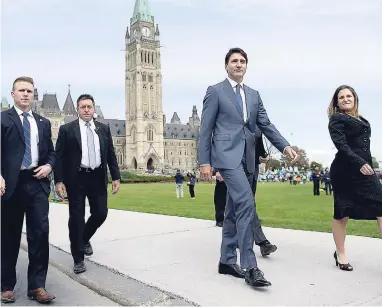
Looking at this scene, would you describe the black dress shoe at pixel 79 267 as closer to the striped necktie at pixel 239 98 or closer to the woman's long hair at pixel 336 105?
the striped necktie at pixel 239 98

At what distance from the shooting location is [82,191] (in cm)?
559

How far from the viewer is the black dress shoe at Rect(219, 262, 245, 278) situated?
468cm

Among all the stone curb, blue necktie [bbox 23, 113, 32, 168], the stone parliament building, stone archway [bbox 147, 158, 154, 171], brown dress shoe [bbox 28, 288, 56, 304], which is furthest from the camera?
stone archway [bbox 147, 158, 154, 171]

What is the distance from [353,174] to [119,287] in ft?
8.95

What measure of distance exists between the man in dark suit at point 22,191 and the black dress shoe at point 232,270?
5.84 ft

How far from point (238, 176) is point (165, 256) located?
1817 mm

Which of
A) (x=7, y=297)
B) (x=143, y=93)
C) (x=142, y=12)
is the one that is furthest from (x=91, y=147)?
(x=142, y=12)

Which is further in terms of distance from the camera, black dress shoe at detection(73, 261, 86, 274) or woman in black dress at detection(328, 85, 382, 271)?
black dress shoe at detection(73, 261, 86, 274)

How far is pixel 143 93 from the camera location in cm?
Result: 12356

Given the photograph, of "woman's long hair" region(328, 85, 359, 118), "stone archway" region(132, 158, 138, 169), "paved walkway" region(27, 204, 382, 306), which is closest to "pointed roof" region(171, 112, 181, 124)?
"stone archway" region(132, 158, 138, 169)

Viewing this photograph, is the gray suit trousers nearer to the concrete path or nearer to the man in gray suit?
the man in gray suit

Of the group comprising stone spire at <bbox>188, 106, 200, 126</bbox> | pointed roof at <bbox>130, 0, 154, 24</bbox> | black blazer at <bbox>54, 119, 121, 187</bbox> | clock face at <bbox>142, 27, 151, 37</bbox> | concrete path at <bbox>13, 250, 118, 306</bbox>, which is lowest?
concrete path at <bbox>13, 250, 118, 306</bbox>

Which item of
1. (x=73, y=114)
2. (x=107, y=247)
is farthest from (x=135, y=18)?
(x=107, y=247)

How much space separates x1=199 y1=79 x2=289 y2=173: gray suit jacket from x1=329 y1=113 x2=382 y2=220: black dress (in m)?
0.66
